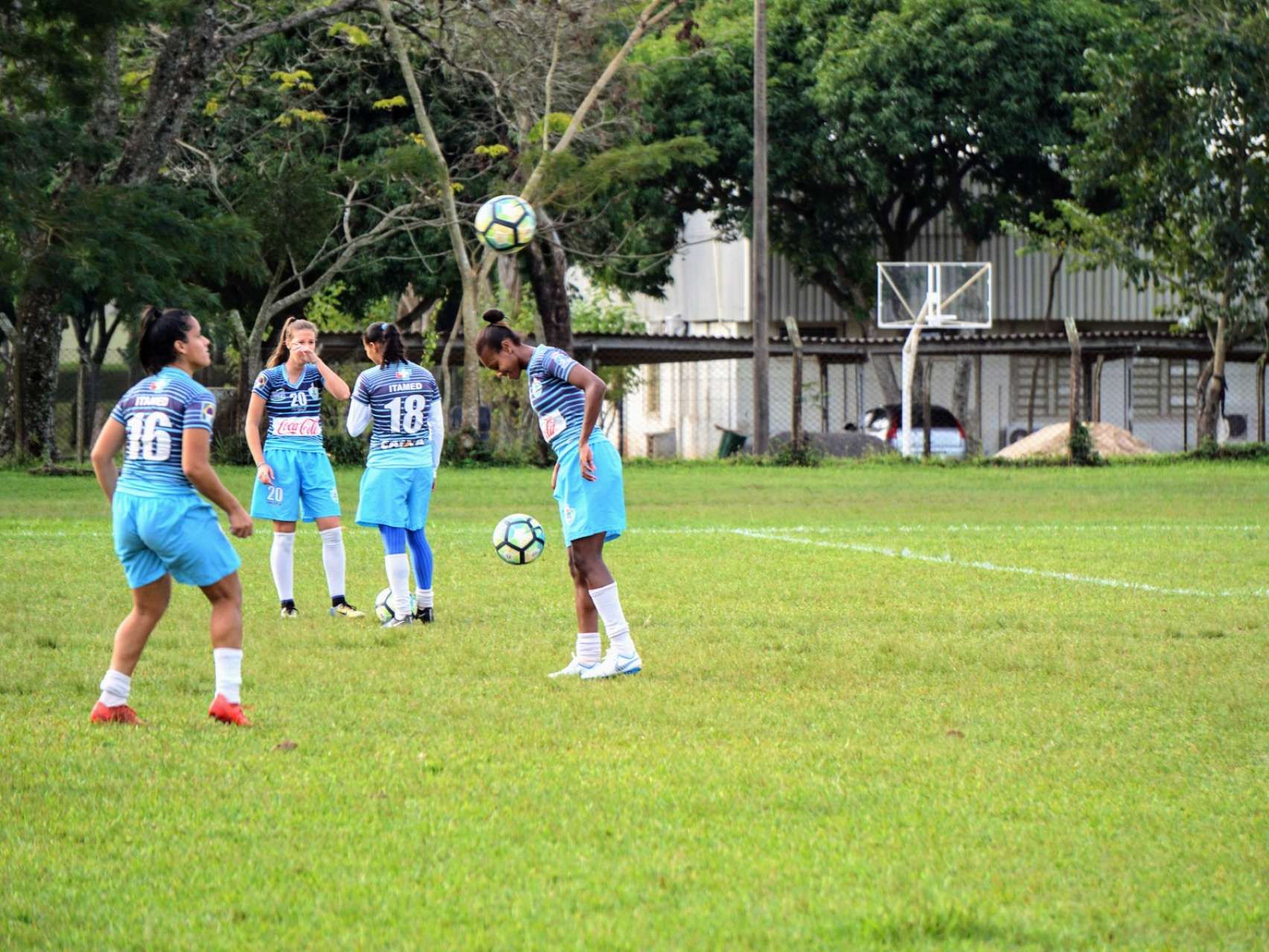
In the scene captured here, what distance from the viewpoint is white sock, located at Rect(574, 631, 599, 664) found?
838 cm

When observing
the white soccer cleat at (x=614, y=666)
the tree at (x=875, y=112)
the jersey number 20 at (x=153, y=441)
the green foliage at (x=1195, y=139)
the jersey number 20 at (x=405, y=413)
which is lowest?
the white soccer cleat at (x=614, y=666)

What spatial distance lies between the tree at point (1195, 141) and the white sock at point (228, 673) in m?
21.7

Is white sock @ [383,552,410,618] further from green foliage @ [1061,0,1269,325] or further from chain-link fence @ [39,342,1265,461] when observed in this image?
chain-link fence @ [39,342,1265,461]

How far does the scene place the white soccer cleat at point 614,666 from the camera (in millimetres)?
8258

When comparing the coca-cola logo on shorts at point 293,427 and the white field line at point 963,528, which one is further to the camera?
the white field line at point 963,528

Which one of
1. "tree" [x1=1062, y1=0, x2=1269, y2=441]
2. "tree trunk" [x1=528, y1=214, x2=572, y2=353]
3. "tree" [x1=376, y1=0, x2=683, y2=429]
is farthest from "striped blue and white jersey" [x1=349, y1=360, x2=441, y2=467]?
"tree trunk" [x1=528, y1=214, x2=572, y2=353]

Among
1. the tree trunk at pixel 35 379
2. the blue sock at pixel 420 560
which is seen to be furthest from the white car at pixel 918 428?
the blue sock at pixel 420 560

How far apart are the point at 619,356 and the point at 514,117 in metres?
6.55

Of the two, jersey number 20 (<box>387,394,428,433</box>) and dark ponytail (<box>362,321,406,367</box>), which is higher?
dark ponytail (<box>362,321,406,367</box>)

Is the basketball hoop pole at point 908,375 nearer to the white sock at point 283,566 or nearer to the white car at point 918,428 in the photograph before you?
the white car at point 918,428

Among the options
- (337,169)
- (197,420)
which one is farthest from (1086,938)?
(337,169)

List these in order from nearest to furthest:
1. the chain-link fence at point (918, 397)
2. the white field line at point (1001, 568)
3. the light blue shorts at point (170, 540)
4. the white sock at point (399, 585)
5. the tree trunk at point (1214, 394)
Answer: the light blue shorts at point (170, 540), the white sock at point (399, 585), the white field line at point (1001, 568), the tree trunk at point (1214, 394), the chain-link fence at point (918, 397)

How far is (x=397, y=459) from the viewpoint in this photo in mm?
10477

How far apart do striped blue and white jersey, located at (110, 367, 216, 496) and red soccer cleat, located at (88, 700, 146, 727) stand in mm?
860
